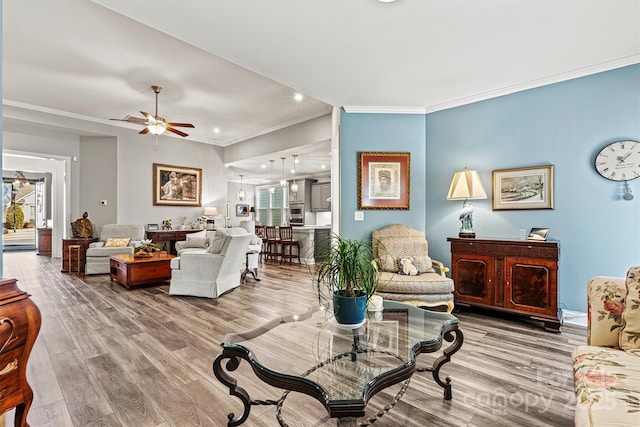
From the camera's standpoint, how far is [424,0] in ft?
7.02

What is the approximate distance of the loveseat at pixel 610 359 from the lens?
1.10 meters

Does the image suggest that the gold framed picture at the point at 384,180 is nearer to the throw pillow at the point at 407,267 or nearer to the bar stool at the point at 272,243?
the throw pillow at the point at 407,267

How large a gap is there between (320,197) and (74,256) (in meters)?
6.43

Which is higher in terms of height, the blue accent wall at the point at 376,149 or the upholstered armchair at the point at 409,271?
the blue accent wall at the point at 376,149

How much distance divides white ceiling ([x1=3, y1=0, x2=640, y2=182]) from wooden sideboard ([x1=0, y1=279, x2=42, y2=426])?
205 centimetres

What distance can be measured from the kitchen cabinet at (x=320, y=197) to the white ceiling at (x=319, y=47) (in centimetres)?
500

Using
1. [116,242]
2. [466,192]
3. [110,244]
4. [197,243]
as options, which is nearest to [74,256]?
[110,244]

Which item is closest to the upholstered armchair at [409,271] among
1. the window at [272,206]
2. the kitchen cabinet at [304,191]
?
the kitchen cabinet at [304,191]

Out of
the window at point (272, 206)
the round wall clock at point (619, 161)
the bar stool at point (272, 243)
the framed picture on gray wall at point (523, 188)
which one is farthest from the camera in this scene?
the window at point (272, 206)

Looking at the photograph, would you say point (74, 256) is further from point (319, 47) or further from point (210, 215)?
point (319, 47)

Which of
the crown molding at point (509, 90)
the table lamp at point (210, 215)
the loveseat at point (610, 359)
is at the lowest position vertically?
the loveseat at point (610, 359)

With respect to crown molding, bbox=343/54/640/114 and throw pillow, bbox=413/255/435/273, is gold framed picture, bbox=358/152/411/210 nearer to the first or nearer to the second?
crown molding, bbox=343/54/640/114

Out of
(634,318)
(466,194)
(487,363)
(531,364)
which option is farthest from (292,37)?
(531,364)

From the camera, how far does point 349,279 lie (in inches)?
72.4
